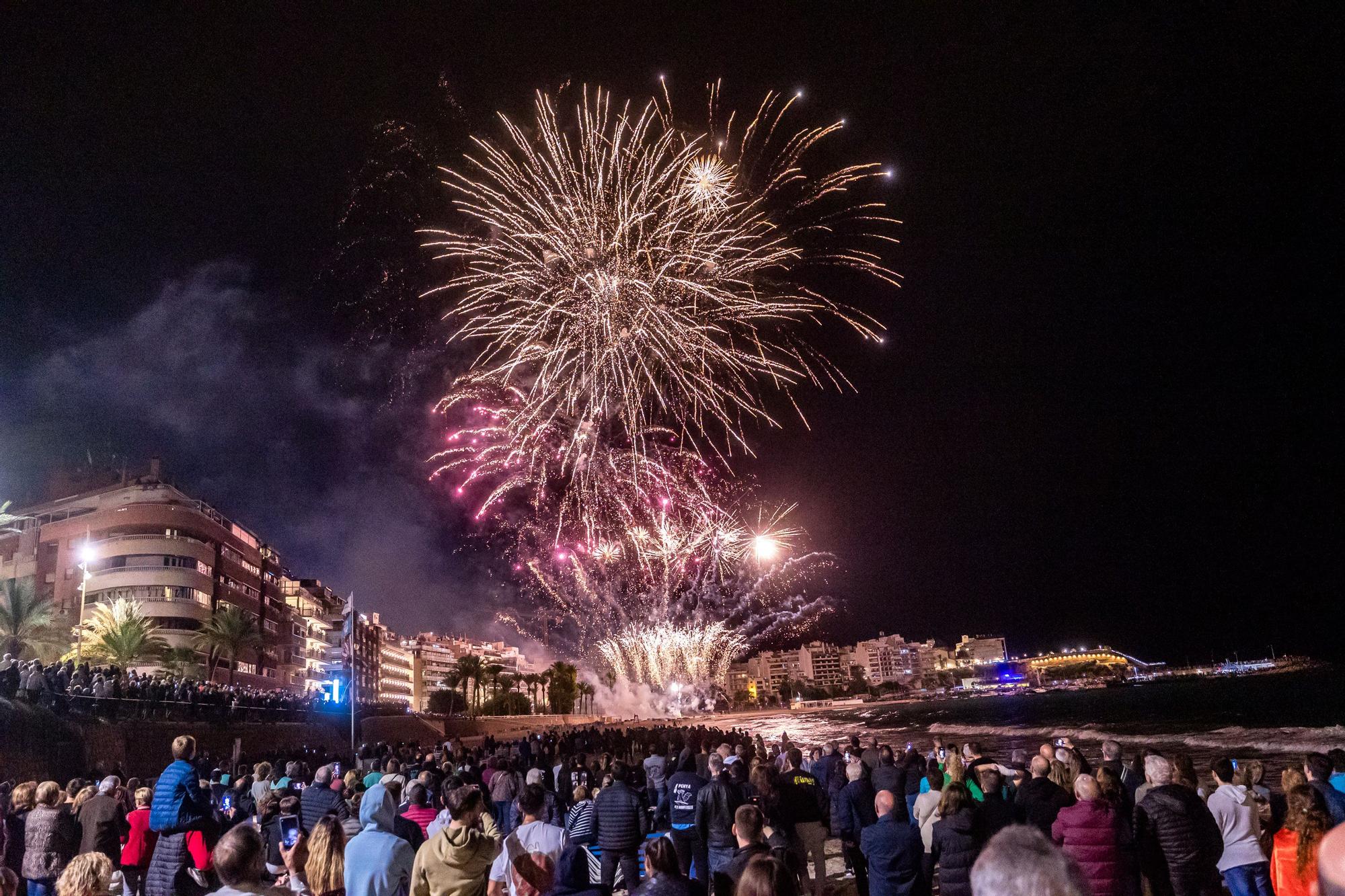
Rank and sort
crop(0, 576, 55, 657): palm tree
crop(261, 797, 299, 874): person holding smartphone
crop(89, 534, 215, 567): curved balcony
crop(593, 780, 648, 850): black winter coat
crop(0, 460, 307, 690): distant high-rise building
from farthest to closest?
crop(89, 534, 215, 567): curved balcony → crop(0, 460, 307, 690): distant high-rise building → crop(0, 576, 55, 657): palm tree → crop(261, 797, 299, 874): person holding smartphone → crop(593, 780, 648, 850): black winter coat

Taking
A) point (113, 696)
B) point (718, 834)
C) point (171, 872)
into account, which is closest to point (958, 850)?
point (718, 834)

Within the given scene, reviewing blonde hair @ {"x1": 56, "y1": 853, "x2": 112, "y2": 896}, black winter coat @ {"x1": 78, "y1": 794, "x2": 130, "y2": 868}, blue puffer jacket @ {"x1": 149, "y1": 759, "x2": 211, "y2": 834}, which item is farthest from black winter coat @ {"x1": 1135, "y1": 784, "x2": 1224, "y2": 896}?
black winter coat @ {"x1": 78, "y1": 794, "x2": 130, "y2": 868}

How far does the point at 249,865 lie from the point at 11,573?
78864mm

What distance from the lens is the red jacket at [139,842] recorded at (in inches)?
342

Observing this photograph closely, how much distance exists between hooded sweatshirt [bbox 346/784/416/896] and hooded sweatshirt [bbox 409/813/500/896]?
6.3 inches

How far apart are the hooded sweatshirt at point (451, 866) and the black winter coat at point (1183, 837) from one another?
5314 millimetres

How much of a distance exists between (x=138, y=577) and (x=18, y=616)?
22893mm

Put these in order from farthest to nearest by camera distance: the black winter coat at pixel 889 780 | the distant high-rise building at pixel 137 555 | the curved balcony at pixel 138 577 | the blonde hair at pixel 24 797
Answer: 1. the distant high-rise building at pixel 137 555
2. the curved balcony at pixel 138 577
3. the black winter coat at pixel 889 780
4. the blonde hair at pixel 24 797

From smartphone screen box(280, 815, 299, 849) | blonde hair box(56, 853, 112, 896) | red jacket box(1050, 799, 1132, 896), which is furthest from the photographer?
smartphone screen box(280, 815, 299, 849)

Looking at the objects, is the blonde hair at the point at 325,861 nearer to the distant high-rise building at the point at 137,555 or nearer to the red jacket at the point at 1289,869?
the red jacket at the point at 1289,869

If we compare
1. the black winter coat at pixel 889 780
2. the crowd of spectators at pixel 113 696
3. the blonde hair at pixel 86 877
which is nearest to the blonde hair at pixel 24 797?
the blonde hair at pixel 86 877

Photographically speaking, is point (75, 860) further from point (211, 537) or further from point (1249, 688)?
point (1249, 688)

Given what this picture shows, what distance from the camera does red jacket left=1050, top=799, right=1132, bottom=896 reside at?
21.5ft

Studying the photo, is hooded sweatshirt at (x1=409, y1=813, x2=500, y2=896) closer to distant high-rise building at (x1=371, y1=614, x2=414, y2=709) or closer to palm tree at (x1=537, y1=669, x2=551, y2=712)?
palm tree at (x1=537, y1=669, x2=551, y2=712)
